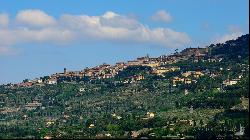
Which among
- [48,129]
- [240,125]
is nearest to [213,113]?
[240,125]

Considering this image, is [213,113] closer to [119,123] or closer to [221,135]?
[119,123]

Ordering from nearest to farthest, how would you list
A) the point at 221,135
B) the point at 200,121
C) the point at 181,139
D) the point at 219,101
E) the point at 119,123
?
the point at 181,139
the point at 221,135
the point at 200,121
the point at 119,123
the point at 219,101

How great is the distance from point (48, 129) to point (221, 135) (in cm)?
5901

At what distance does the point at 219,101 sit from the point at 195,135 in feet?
142

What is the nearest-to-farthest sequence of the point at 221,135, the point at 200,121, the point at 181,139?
the point at 181,139
the point at 221,135
the point at 200,121

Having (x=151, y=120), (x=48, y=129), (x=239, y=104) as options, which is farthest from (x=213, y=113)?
(x=48, y=129)

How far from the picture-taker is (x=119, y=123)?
557ft

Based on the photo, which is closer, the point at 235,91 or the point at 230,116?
the point at 230,116

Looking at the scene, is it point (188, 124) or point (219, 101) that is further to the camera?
point (219, 101)

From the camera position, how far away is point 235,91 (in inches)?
7436

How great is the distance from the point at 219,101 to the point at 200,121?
25.8 meters

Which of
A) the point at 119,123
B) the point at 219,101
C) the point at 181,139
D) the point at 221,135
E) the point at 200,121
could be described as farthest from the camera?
the point at 219,101

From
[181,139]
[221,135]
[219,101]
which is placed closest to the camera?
[181,139]

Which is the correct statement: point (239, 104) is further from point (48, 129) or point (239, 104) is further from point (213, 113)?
point (48, 129)
